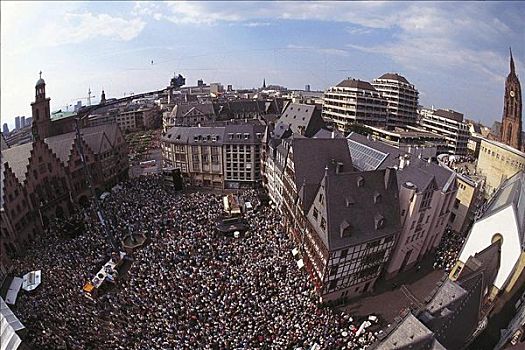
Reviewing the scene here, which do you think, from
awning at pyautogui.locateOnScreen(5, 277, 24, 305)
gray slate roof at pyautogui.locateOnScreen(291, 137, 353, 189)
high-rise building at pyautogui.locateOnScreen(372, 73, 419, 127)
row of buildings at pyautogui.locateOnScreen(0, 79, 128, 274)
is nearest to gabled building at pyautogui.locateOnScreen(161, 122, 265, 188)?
row of buildings at pyautogui.locateOnScreen(0, 79, 128, 274)

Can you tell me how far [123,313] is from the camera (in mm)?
35906

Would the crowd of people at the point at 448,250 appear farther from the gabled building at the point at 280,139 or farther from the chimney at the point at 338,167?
the gabled building at the point at 280,139

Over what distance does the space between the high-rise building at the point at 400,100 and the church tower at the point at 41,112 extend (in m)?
97.0

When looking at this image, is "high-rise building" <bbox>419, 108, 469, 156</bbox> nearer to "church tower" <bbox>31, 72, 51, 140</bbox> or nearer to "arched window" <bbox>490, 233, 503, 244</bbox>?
"arched window" <bbox>490, 233, 503, 244</bbox>

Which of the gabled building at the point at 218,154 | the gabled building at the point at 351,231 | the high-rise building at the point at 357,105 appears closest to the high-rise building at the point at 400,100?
the high-rise building at the point at 357,105

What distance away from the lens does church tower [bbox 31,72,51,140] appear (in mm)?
63656

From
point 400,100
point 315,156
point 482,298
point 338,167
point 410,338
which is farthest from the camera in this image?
point 400,100

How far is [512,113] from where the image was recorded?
74000 mm

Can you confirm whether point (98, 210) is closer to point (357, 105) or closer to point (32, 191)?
point (32, 191)

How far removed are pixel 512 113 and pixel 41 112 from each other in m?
97.6

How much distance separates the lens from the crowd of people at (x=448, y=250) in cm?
4598

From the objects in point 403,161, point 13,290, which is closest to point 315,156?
point 403,161

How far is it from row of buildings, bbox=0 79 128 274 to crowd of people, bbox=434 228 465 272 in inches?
2221

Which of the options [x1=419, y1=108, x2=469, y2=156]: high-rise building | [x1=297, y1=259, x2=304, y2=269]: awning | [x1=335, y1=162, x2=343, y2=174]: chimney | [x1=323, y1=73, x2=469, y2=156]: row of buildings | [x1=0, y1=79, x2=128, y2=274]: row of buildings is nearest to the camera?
[x1=297, y1=259, x2=304, y2=269]: awning
